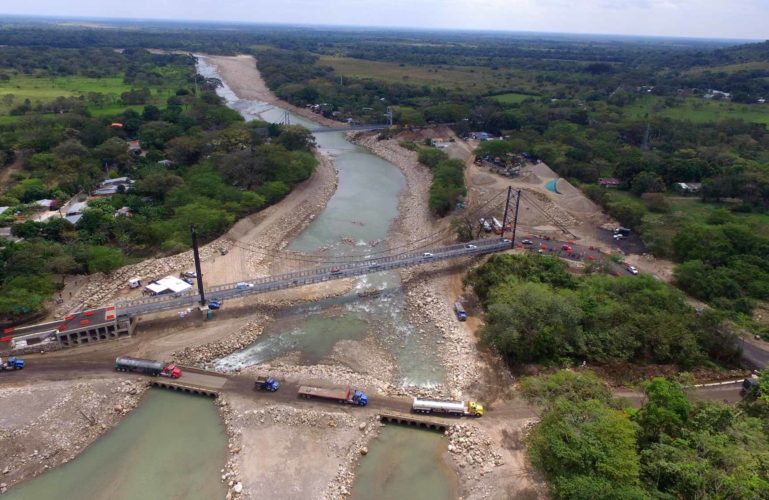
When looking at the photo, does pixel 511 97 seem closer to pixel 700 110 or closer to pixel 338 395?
pixel 700 110

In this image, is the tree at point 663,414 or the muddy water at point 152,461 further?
the muddy water at point 152,461

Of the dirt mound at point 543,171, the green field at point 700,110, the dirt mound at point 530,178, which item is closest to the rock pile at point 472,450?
the dirt mound at point 530,178

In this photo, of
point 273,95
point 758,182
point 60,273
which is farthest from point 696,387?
point 273,95

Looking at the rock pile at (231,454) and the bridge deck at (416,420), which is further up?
the bridge deck at (416,420)

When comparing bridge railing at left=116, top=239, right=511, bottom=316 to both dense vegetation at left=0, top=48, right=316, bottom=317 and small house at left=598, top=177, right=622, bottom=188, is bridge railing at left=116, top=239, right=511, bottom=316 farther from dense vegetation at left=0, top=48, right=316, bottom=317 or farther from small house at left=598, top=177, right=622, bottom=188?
small house at left=598, top=177, right=622, bottom=188

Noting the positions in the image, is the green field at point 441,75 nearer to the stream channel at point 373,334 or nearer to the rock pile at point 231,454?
the stream channel at point 373,334
